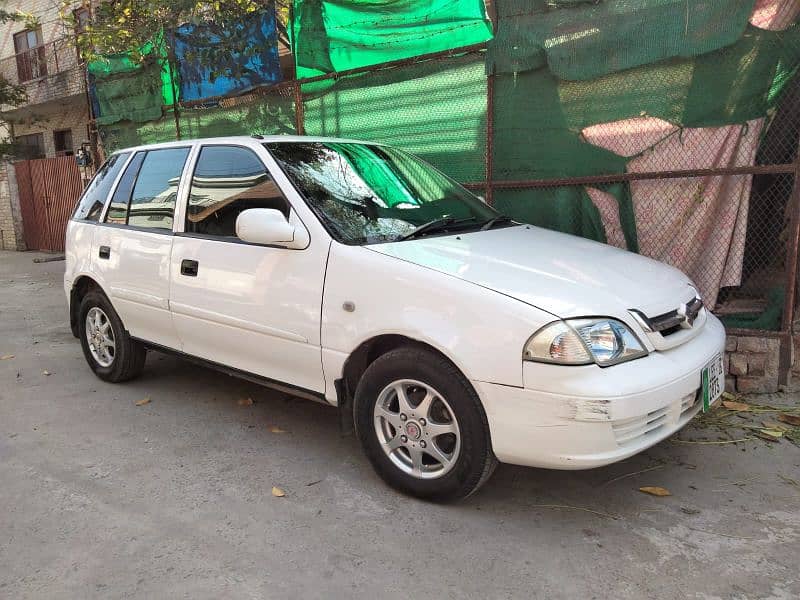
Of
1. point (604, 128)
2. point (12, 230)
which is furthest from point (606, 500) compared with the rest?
point (12, 230)

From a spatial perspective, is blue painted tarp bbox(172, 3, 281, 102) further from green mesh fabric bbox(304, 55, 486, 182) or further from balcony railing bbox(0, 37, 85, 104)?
balcony railing bbox(0, 37, 85, 104)

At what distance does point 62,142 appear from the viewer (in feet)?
59.2

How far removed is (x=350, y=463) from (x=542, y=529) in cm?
113

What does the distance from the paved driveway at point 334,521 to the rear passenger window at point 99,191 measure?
1.65 metres

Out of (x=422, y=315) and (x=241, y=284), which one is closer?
(x=422, y=315)

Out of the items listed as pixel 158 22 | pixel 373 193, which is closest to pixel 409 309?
pixel 373 193

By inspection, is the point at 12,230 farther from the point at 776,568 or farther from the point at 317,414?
the point at 776,568

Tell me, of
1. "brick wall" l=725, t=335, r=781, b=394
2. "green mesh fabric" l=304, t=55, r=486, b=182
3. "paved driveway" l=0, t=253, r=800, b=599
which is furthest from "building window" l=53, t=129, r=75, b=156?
"brick wall" l=725, t=335, r=781, b=394

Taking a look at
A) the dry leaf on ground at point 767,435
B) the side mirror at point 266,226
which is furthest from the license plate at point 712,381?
the side mirror at point 266,226

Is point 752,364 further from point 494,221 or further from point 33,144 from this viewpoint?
point 33,144

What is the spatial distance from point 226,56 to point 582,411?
6.74m

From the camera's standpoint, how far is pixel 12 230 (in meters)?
15.9

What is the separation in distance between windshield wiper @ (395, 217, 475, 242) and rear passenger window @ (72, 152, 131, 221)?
8.65ft

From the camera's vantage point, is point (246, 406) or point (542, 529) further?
point (246, 406)
